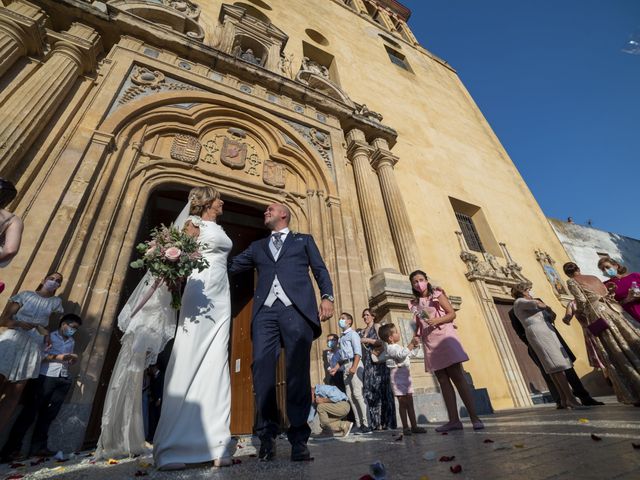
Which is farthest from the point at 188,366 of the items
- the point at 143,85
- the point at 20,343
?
the point at 143,85

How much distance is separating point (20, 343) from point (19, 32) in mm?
4824

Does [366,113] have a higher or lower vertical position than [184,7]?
lower

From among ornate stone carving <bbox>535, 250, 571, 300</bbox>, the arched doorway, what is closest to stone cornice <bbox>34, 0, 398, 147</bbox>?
the arched doorway

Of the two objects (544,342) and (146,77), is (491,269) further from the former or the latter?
(146,77)

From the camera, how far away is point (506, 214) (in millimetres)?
11078

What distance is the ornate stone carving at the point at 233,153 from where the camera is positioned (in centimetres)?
637

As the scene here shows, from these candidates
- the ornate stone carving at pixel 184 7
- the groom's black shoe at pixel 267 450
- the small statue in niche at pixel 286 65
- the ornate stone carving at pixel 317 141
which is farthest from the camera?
the small statue in niche at pixel 286 65

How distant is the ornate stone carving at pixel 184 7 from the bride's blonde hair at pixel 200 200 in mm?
7905

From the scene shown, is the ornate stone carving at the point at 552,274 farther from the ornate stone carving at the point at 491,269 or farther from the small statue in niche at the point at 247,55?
the small statue in niche at the point at 247,55

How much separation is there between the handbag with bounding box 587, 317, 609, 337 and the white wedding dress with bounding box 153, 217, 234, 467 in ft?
13.6

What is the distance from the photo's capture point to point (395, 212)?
7395 millimetres

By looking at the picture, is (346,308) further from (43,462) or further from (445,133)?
(445,133)

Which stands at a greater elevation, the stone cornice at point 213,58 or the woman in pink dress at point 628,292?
the stone cornice at point 213,58

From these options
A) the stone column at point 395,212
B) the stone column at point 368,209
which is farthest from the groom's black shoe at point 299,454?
the stone column at point 395,212
